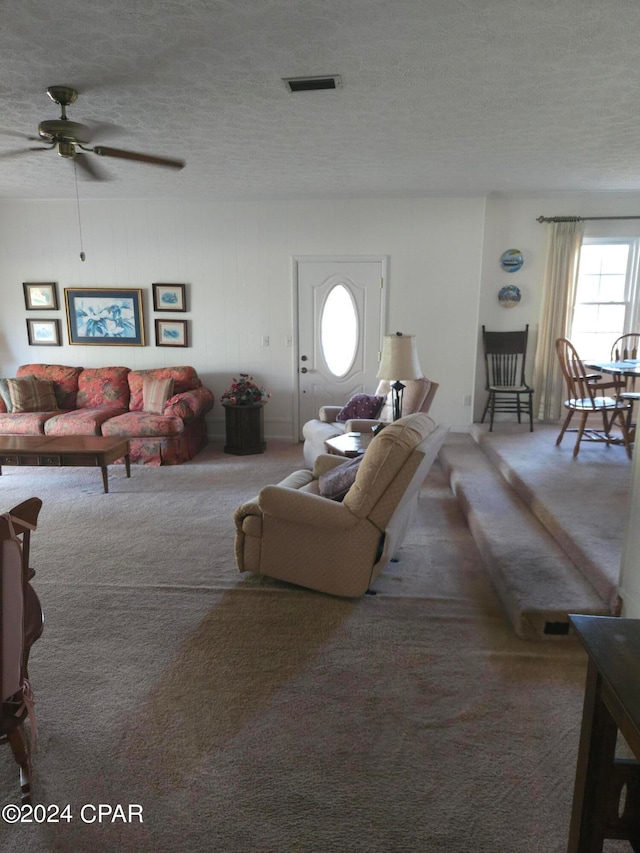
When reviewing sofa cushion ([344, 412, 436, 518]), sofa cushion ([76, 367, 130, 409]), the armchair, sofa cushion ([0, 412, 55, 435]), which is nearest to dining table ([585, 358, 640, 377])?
the armchair

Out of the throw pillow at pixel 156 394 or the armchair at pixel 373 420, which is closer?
the armchair at pixel 373 420

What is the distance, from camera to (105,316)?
633cm

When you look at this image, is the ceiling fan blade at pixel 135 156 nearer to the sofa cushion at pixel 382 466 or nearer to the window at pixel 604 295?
the sofa cushion at pixel 382 466

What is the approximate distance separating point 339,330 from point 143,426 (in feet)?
8.00

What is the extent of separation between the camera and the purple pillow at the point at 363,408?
5.04 m

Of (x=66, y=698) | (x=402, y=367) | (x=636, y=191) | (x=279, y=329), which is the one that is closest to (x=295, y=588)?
(x=66, y=698)

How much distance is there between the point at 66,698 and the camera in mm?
2127

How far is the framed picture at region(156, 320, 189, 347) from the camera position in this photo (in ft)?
20.5

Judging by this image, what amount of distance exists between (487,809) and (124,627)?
1816 mm

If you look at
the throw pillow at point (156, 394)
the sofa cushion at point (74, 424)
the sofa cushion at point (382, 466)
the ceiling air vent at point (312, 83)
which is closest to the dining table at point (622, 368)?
the sofa cushion at point (382, 466)

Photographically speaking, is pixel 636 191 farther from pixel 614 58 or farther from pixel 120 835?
pixel 120 835

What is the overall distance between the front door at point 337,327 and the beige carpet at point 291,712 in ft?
10.0

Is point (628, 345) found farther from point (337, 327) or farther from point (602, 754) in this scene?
A: point (602, 754)

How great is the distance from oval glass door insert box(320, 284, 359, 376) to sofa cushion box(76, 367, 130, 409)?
2402 millimetres
